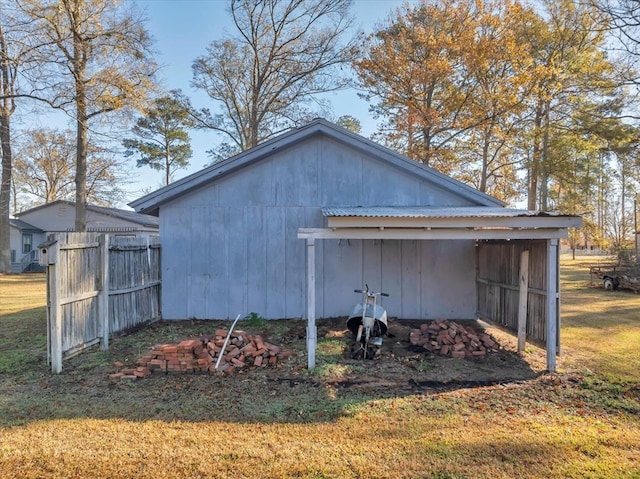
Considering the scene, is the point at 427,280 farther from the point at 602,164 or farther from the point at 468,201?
the point at 602,164

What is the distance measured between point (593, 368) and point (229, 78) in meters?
21.4

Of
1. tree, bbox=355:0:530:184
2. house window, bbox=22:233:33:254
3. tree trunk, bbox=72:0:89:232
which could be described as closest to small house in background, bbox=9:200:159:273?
house window, bbox=22:233:33:254

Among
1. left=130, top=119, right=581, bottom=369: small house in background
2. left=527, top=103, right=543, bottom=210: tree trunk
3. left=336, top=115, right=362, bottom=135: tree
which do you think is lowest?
left=130, top=119, right=581, bottom=369: small house in background

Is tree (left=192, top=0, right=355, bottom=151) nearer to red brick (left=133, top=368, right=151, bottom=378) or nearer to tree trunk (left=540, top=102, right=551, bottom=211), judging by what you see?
tree trunk (left=540, top=102, right=551, bottom=211)

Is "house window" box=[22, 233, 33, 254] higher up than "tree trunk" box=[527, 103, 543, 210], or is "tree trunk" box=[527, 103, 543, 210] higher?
"tree trunk" box=[527, 103, 543, 210]

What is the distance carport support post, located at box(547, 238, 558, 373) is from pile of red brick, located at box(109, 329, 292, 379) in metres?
3.75

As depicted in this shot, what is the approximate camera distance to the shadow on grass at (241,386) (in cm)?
396

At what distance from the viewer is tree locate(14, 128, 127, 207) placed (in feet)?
78.0

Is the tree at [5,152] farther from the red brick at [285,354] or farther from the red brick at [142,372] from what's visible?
the red brick at [285,354]

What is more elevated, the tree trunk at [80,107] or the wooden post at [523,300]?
the tree trunk at [80,107]

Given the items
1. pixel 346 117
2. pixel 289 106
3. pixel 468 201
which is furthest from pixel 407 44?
pixel 468 201

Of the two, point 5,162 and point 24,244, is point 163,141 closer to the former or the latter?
point 5,162

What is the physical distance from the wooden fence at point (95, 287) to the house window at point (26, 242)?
1037 inches

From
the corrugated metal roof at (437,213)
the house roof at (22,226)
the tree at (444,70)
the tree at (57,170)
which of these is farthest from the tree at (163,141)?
the corrugated metal roof at (437,213)
